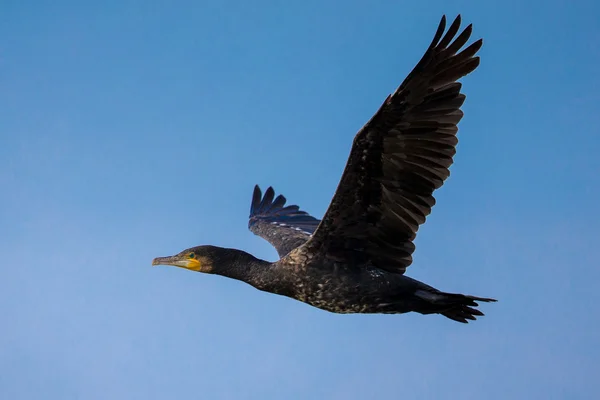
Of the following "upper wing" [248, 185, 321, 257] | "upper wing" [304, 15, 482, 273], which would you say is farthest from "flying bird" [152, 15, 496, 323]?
"upper wing" [248, 185, 321, 257]

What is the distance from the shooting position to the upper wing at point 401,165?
7.79 meters

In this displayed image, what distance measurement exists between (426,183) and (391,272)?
3.85 feet

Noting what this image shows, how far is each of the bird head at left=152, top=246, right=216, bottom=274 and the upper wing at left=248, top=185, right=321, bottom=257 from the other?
184 cm

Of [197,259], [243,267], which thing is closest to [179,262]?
[197,259]

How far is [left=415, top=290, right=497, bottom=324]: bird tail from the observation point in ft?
28.2

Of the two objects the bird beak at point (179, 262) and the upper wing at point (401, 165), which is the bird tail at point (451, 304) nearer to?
the upper wing at point (401, 165)

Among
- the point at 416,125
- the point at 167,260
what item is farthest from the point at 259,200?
the point at 416,125

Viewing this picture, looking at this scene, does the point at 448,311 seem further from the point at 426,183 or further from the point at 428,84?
the point at 428,84

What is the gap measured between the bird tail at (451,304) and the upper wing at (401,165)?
0.48 metres

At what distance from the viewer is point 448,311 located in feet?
29.6

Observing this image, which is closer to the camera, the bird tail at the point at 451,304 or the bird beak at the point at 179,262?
the bird tail at the point at 451,304

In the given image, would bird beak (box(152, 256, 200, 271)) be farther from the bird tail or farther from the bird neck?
the bird tail

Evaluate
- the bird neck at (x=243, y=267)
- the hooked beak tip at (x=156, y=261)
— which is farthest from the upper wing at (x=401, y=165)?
the hooked beak tip at (x=156, y=261)

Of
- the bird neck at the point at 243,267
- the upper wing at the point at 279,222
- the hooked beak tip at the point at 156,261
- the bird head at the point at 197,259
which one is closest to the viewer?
the bird neck at the point at 243,267
